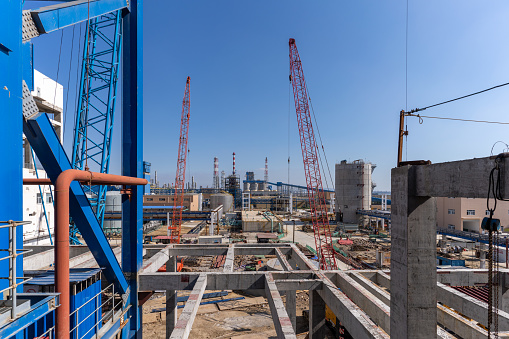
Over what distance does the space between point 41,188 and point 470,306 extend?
98.5 ft

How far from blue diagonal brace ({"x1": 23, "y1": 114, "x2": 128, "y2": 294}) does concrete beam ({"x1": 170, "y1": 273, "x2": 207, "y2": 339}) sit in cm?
287

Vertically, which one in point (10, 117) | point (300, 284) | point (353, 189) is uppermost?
point (10, 117)

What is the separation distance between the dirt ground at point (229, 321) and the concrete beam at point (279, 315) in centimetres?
636

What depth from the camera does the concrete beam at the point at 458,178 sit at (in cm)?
448

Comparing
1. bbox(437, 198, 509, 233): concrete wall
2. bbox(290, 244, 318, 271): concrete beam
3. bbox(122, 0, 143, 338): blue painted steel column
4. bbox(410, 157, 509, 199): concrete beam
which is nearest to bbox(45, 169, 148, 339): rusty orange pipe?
bbox(122, 0, 143, 338): blue painted steel column

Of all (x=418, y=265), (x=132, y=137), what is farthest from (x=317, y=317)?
(x=132, y=137)

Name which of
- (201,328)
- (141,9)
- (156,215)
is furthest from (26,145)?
(156,215)

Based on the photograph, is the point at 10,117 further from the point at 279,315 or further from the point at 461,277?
the point at 461,277

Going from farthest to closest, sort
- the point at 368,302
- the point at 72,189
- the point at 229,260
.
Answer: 1. the point at 229,260
2. the point at 368,302
3. the point at 72,189

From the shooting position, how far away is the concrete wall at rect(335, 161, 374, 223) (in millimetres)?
51438

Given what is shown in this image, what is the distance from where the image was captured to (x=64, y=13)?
6.24m

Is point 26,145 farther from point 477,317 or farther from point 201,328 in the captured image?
point 477,317

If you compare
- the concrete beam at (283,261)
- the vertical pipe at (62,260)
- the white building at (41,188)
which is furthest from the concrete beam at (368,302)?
the white building at (41,188)

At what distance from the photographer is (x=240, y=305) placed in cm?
1780
